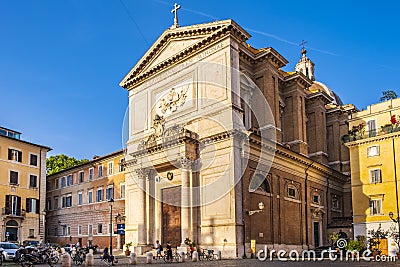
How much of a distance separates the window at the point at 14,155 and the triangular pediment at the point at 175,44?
1556cm

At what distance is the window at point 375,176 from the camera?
38106 mm

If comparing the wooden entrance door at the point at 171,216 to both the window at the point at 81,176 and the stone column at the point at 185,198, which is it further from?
the window at the point at 81,176

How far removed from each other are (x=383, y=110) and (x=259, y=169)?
15.2m

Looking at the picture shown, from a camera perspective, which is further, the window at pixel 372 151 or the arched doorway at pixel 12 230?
the arched doorway at pixel 12 230

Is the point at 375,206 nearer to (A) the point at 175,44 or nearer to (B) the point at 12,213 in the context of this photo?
(A) the point at 175,44

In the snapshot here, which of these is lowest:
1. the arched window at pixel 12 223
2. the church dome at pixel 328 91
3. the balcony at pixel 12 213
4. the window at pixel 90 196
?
the arched window at pixel 12 223

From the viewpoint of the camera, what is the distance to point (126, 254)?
36969 millimetres

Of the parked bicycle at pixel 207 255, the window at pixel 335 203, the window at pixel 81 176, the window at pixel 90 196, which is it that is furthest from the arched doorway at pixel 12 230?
the window at pixel 335 203

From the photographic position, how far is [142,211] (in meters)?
36.2

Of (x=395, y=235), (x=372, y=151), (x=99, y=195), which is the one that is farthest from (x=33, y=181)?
(x=395, y=235)

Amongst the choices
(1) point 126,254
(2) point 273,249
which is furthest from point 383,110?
(1) point 126,254

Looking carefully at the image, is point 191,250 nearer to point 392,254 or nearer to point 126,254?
point 126,254

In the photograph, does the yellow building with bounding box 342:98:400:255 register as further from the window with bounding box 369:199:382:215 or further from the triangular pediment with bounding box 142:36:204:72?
the triangular pediment with bounding box 142:36:204:72

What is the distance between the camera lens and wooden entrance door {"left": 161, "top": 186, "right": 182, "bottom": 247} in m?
34.4
